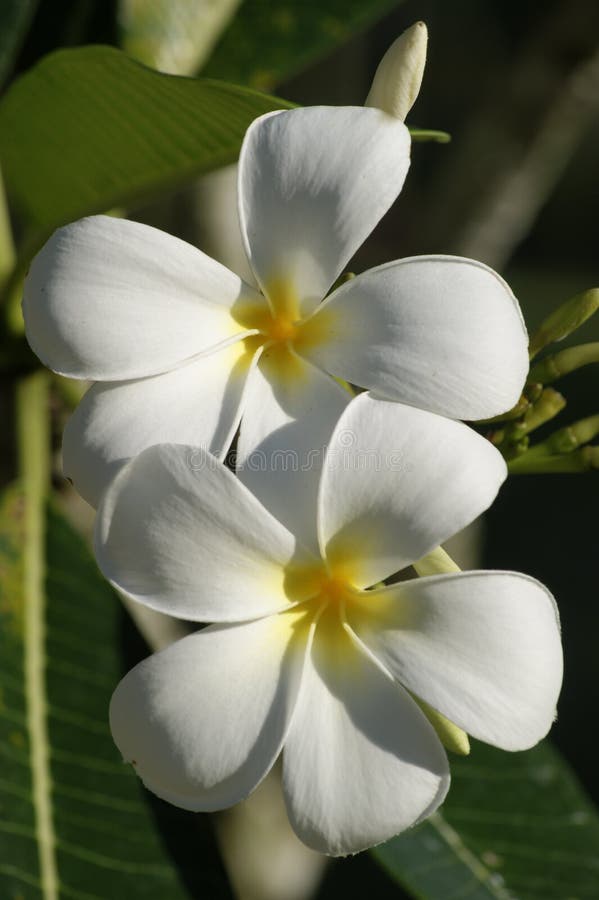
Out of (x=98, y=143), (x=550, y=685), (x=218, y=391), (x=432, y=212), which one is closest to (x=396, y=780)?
(x=550, y=685)

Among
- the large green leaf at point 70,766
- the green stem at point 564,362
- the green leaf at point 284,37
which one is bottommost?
the large green leaf at point 70,766

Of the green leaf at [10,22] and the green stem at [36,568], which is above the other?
the green leaf at [10,22]

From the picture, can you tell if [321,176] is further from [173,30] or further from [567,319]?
[173,30]

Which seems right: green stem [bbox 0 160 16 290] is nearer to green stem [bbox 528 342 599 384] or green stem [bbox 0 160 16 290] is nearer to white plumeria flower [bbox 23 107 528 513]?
white plumeria flower [bbox 23 107 528 513]

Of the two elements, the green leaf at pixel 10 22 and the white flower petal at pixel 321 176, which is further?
the green leaf at pixel 10 22

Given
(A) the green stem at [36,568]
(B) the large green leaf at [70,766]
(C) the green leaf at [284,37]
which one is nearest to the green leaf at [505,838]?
(B) the large green leaf at [70,766]

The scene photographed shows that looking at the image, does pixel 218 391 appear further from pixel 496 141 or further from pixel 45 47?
pixel 496 141

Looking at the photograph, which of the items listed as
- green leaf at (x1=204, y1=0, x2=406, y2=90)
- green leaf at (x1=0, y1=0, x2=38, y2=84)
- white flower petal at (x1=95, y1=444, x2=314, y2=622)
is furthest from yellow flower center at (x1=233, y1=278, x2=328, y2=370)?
green leaf at (x1=204, y1=0, x2=406, y2=90)

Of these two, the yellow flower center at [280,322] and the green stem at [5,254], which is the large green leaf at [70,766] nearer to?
the green stem at [5,254]
